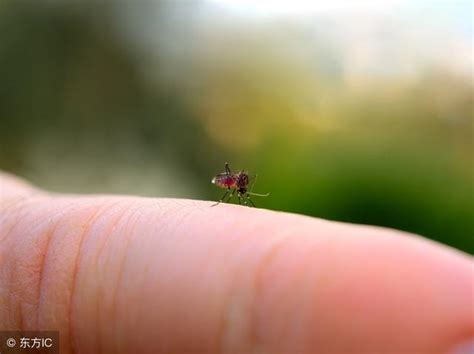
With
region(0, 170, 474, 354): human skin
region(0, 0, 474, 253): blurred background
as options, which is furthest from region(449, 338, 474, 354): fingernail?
region(0, 0, 474, 253): blurred background

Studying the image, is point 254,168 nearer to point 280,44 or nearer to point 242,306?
point 280,44

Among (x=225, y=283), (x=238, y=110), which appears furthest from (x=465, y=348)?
(x=238, y=110)

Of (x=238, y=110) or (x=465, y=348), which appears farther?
(x=238, y=110)

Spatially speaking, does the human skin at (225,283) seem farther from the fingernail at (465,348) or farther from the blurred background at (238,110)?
the blurred background at (238,110)

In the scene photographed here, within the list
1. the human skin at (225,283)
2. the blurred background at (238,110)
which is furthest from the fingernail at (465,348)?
the blurred background at (238,110)

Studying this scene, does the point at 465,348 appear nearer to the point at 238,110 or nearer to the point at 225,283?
the point at 225,283

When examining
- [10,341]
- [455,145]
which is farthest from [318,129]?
[10,341]
